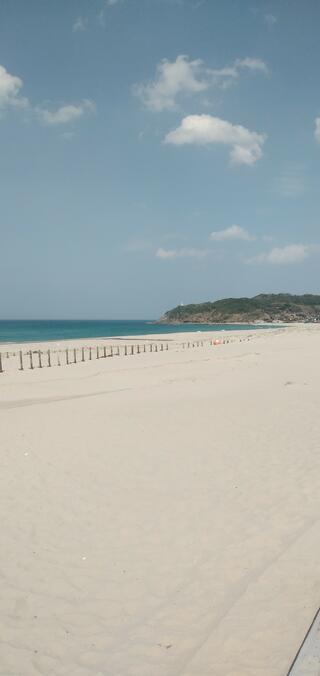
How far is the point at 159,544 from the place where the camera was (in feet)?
19.4

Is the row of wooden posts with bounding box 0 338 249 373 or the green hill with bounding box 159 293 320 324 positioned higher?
the green hill with bounding box 159 293 320 324

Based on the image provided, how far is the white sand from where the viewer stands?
13.3 feet

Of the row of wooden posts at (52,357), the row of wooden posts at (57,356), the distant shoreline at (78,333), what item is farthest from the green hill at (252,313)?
the row of wooden posts at (52,357)

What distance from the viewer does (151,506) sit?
23.2 ft

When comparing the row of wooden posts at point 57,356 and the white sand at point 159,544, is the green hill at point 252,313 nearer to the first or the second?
the row of wooden posts at point 57,356

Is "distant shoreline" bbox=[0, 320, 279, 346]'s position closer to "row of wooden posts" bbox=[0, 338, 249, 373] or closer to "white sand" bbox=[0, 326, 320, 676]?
"row of wooden posts" bbox=[0, 338, 249, 373]

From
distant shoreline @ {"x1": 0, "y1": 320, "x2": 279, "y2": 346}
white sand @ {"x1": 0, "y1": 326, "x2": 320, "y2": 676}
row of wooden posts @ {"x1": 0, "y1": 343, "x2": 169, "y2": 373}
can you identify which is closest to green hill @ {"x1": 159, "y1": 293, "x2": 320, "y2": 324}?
distant shoreline @ {"x1": 0, "y1": 320, "x2": 279, "y2": 346}

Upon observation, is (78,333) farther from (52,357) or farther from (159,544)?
(159,544)

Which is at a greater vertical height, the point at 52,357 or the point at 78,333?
the point at 78,333

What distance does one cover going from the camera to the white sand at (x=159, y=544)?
13.3 ft

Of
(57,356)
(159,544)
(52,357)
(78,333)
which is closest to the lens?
(159,544)

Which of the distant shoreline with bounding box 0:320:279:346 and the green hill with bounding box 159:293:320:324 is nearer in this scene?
the distant shoreline with bounding box 0:320:279:346

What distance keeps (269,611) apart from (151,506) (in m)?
2.93

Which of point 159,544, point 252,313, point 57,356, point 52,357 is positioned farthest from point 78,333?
point 159,544
